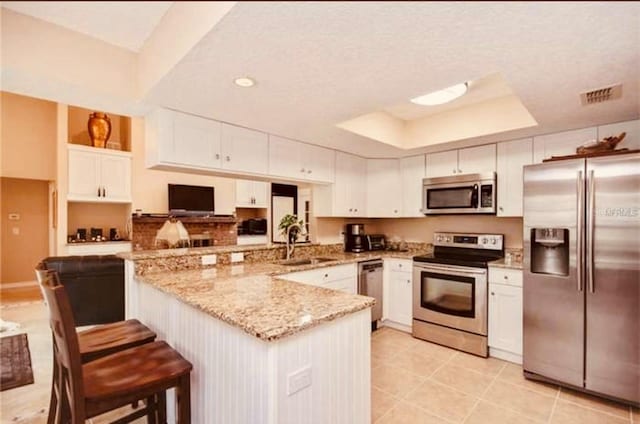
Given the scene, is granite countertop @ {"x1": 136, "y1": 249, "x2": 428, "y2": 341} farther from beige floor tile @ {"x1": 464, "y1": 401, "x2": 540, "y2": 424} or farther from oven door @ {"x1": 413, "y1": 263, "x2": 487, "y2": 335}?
oven door @ {"x1": 413, "y1": 263, "x2": 487, "y2": 335}

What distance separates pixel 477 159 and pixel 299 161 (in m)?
1.91

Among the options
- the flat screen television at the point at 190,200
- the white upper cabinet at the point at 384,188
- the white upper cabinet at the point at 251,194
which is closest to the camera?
the white upper cabinet at the point at 384,188

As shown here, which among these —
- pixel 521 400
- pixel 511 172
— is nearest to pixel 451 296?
pixel 521 400

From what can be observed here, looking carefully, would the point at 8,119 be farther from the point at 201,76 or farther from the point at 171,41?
the point at 171,41

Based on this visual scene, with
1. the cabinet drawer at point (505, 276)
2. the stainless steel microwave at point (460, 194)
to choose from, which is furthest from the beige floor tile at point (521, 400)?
the stainless steel microwave at point (460, 194)

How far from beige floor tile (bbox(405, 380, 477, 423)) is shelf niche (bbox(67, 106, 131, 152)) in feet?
18.5

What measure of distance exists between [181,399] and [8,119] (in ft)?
20.1

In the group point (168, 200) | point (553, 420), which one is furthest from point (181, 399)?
point (168, 200)

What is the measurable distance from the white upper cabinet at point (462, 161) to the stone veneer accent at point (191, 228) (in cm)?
389

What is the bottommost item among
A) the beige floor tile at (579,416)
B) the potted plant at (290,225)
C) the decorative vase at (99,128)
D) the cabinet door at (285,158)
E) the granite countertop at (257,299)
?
the beige floor tile at (579,416)

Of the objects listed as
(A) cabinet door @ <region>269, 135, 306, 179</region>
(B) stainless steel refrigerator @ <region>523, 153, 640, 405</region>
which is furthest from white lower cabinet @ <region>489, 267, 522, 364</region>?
(A) cabinet door @ <region>269, 135, 306, 179</region>

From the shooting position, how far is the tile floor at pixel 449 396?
2062 millimetres

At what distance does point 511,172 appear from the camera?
312cm

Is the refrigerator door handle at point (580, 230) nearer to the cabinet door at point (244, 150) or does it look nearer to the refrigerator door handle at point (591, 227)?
the refrigerator door handle at point (591, 227)
